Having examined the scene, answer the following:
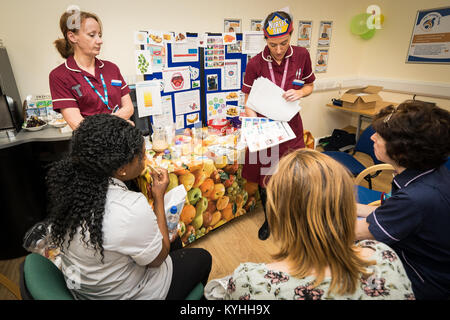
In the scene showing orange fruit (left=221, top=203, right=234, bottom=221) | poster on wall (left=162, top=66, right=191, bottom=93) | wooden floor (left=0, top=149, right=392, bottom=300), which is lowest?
wooden floor (left=0, top=149, right=392, bottom=300)

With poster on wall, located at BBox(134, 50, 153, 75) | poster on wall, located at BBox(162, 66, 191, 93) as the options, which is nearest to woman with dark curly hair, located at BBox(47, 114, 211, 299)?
poster on wall, located at BBox(134, 50, 153, 75)

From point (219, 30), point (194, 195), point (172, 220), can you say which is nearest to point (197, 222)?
point (194, 195)

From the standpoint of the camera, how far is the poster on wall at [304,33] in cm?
328

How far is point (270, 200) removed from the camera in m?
0.73

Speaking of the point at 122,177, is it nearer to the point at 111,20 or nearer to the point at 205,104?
the point at 205,104

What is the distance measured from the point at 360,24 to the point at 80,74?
12.2 feet

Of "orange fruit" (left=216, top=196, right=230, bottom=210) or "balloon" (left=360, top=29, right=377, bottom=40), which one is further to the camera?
"balloon" (left=360, top=29, right=377, bottom=40)

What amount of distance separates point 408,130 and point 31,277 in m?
1.38

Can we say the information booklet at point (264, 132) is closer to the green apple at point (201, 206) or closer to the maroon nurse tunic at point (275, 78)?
the maroon nurse tunic at point (275, 78)

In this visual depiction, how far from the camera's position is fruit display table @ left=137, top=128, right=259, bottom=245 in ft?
5.71

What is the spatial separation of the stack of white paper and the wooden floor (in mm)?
992

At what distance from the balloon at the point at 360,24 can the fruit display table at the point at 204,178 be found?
277 centimetres

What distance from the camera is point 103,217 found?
0.82 m

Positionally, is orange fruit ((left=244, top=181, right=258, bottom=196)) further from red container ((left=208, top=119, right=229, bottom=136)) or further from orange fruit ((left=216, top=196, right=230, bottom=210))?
red container ((left=208, top=119, right=229, bottom=136))
